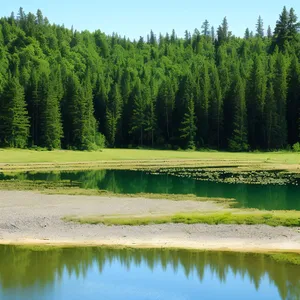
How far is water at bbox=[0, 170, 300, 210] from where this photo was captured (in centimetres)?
4224

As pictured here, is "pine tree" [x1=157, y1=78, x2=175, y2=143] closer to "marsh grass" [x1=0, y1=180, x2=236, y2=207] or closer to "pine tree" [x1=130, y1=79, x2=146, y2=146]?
"pine tree" [x1=130, y1=79, x2=146, y2=146]

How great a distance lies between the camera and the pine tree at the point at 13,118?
105 meters

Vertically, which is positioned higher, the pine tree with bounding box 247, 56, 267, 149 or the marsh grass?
the pine tree with bounding box 247, 56, 267, 149

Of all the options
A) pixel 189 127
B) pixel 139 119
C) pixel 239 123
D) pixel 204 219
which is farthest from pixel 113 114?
pixel 204 219

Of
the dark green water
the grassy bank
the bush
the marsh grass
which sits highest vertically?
the bush

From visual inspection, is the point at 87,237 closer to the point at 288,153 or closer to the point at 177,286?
the point at 177,286

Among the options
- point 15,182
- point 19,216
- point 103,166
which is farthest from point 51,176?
point 19,216

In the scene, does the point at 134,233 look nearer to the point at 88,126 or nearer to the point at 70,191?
the point at 70,191

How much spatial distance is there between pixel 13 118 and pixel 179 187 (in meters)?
62.2

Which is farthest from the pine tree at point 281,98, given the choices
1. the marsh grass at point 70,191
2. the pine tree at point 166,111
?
the marsh grass at point 70,191

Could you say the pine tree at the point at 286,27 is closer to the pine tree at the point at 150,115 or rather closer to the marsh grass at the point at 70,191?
the pine tree at the point at 150,115

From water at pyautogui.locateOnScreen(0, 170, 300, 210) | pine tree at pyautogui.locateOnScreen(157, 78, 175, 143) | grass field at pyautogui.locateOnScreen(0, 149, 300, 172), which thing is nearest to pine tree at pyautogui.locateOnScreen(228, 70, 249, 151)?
pine tree at pyautogui.locateOnScreen(157, 78, 175, 143)

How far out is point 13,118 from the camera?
10612 cm

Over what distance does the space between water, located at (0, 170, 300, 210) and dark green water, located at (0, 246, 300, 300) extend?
15.6m
